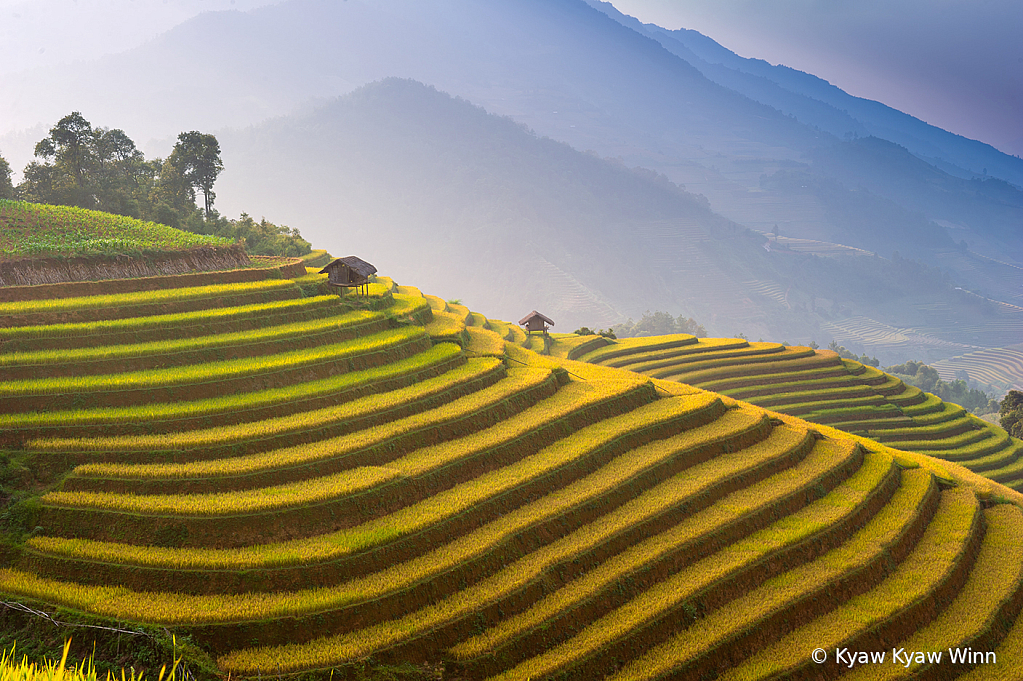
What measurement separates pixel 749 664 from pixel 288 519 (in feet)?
30.5

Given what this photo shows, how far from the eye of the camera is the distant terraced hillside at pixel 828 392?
33.5m

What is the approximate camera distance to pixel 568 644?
11.2 m

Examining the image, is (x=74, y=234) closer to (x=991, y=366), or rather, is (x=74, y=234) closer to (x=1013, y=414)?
(x=1013, y=414)

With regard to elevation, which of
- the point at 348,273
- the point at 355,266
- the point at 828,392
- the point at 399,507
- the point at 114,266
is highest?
the point at 828,392

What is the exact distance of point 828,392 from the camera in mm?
37031

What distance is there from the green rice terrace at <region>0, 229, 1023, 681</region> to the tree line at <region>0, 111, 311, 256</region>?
17321 millimetres

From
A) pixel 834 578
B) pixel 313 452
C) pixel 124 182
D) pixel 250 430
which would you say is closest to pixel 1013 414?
pixel 834 578

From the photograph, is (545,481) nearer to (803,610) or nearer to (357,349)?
(803,610)

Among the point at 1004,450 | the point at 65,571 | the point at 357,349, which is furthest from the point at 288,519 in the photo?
the point at 1004,450

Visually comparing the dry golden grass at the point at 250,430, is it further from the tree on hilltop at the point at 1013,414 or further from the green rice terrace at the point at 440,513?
the tree on hilltop at the point at 1013,414

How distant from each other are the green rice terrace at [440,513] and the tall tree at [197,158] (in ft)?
71.2

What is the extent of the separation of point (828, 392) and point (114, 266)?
36.7 metres

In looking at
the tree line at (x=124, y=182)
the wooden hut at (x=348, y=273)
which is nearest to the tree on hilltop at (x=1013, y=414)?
the wooden hut at (x=348, y=273)

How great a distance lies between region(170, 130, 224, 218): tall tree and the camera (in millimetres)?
38406
